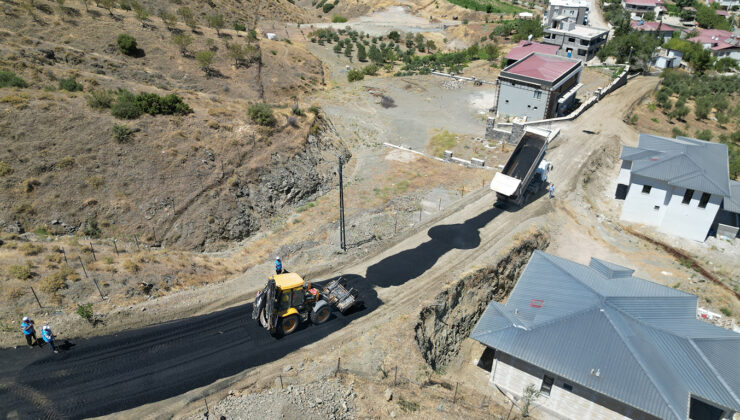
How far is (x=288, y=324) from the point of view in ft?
73.4

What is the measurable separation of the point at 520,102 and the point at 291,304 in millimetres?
44960

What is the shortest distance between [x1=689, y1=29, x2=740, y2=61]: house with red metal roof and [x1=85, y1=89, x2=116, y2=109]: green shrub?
4549 inches

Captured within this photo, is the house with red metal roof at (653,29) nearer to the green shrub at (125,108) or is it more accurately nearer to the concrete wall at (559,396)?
the concrete wall at (559,396)

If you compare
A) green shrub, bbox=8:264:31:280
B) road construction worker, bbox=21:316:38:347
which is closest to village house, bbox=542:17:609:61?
green shrub, bbox=8:264:31:280

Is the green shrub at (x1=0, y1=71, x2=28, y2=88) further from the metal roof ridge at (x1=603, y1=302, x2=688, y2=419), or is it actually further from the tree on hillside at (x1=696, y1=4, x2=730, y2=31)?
the tree on hillside at (x1=696, y1=4, x2=730, y2=31)

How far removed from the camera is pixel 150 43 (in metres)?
56.5

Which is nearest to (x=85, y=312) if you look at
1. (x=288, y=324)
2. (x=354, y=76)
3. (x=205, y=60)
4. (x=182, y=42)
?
(x=288, y=324)

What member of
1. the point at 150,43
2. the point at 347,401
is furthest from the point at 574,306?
the point at 150,43

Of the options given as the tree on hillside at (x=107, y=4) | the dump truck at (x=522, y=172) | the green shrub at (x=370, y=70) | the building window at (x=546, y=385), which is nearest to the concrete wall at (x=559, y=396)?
the building window at (x=546, y=385)

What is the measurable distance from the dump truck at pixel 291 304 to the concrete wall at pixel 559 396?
9.11 m

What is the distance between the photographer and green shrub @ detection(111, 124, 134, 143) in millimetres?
33750

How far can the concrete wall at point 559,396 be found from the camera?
21.5 m

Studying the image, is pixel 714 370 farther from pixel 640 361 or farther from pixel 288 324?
pixel 288 324

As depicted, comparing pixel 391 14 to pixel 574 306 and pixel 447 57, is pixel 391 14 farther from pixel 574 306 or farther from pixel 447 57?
pixel 574 306
